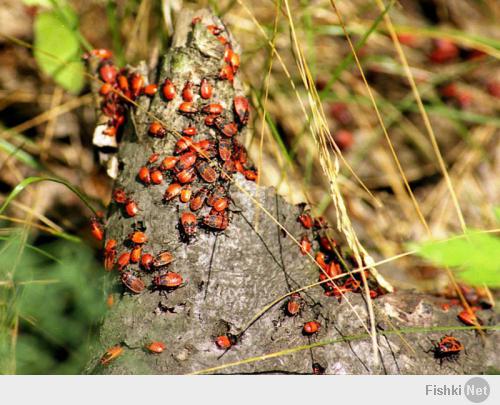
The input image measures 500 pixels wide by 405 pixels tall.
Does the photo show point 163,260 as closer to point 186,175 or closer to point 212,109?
point 186,175

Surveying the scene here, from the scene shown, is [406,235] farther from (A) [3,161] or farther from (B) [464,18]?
(A) [3,161]

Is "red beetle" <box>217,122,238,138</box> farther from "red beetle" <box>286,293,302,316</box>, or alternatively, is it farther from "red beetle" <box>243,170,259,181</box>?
"red beetle" <box>286,293,302,316</box>

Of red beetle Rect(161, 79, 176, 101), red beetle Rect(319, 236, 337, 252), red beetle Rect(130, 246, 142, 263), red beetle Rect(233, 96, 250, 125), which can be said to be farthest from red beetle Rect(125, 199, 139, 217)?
red beetle Rect(319, 236, 337, 252)

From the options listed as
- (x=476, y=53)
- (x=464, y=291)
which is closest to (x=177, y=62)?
(x=464, y=291)

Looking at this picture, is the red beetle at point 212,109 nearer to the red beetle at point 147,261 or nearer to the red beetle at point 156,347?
the red beetle at point 147,261

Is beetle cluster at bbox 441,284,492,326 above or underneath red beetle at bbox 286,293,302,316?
underneath

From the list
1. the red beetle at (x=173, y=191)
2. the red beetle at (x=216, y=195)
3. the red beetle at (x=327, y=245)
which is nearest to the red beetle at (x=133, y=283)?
the red beetle at (x=173, y=191)
